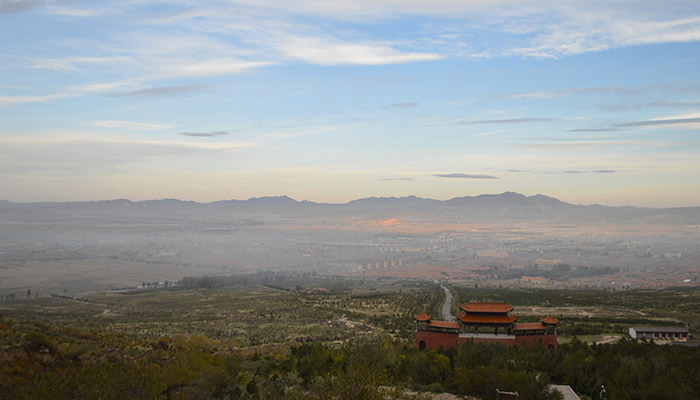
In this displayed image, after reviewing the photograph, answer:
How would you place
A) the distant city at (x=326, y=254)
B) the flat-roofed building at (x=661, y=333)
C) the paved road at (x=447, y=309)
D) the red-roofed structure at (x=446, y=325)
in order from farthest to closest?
the distant city at (x=326, y=254) < the paved road at (x=447, y=309) < the flat-roofed building at (x=661, y=333) < the red-roofed structure at (x=446, y=325)

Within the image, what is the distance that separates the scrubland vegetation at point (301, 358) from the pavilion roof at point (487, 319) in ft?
8.14

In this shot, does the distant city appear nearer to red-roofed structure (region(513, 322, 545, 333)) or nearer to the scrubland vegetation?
the scrubland vegetation

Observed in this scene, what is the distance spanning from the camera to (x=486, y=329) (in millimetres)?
31219

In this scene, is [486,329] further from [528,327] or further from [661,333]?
[661,333]

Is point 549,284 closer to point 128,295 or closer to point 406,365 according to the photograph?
point 128,295

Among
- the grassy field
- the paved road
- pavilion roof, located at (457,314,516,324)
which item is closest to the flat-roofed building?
pavilion roof, located at (457,314,516,324)

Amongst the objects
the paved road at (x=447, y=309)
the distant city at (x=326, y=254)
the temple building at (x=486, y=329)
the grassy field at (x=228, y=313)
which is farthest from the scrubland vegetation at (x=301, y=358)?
the distant city at (x=326, y=254)

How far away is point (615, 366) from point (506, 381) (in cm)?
551

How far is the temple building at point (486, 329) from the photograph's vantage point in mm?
30094

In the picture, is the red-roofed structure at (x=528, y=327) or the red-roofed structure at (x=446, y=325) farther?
the red-roofed structure at (x=446, y=325)

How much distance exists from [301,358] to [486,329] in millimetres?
11311

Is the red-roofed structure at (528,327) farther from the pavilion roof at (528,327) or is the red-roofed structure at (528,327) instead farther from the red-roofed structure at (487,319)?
the red-roofed structure at (487,319)

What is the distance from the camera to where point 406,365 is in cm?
2567

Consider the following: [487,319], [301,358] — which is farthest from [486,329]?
[301,358]
